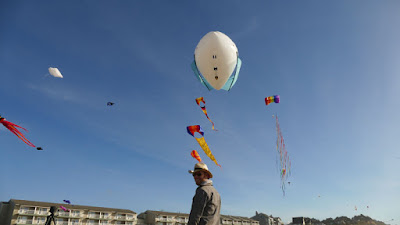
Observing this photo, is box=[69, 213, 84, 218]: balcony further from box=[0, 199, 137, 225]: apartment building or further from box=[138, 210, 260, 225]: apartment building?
box=[138, 210, 260, 225]: apartment building

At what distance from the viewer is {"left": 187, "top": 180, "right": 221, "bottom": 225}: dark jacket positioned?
3703 millimetres

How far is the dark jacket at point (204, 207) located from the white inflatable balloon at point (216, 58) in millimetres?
11485

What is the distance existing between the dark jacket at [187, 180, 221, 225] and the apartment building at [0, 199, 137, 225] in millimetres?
55805

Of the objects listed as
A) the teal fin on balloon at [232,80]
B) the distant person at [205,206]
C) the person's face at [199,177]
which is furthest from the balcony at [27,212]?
the distant person at [205,206]

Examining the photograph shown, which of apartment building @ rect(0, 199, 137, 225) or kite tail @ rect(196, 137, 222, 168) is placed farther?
apartment building @ rect(0, 199, 137, 225)

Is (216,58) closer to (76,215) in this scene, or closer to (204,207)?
(204,207)

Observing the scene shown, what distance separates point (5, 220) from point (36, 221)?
7.25 meters

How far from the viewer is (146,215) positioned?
214 ft

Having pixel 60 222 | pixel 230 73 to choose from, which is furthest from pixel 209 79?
pixel 60 222

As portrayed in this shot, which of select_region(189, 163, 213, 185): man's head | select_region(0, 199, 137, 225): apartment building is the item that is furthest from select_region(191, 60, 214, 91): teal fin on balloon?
select_region(0, 199, 137, 225): apartment building

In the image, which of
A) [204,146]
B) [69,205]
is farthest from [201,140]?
[69,205]

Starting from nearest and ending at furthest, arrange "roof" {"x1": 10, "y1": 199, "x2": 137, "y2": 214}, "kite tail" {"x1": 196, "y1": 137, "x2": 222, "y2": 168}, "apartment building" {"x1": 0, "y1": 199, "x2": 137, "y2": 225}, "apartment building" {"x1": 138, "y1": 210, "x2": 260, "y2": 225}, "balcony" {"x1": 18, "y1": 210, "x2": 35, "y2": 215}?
"kite tail" {"x1": 196, "y1": 137, "x2": 222, "y2": 168}
"balcony" {"x1": 18, "y1": 210, "x2": 35, "y2": 215}
"apartment building" {"x1": 0, "y1": 199, "x2": 137, "y2": 225}
"roof" {"x1": 10, "y1": 199, "x2": 137, "y2": 214}
"apartment building" {"x1": 138, "y1": 210, "x2": 260, "y2": 225}

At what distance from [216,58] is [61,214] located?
51.6 metres

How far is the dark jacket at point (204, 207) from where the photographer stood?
370 cm
